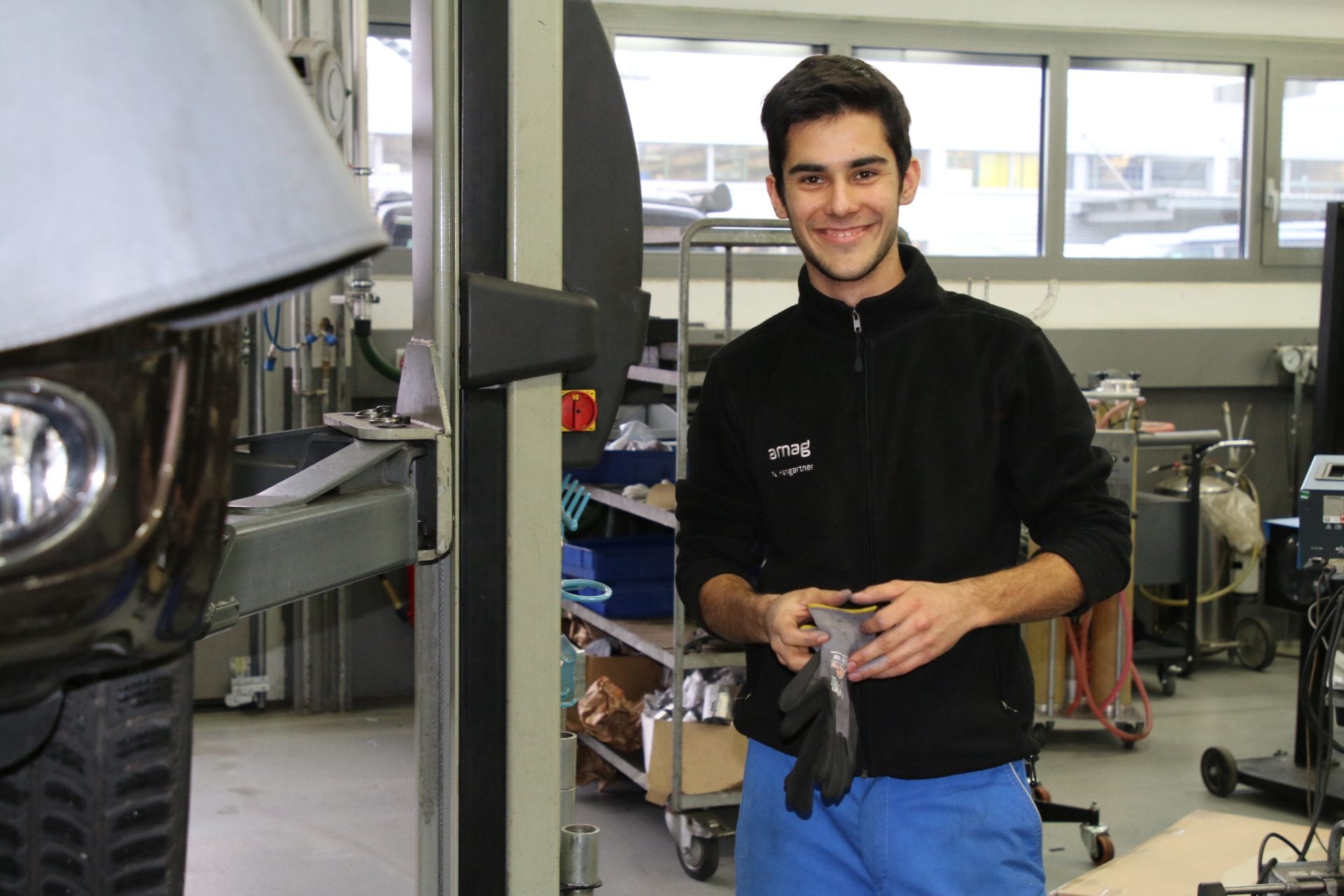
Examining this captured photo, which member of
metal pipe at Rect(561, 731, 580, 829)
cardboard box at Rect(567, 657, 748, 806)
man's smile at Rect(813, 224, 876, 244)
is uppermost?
man's smile at Rect(813, 224, 876, 244)

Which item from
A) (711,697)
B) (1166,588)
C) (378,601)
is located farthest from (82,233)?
(1166,588)

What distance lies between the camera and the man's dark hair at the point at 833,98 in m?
1.60

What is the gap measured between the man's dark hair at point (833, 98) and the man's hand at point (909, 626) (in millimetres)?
555

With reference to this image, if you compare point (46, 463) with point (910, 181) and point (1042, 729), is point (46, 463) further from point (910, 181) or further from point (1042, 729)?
point (1042, 729)

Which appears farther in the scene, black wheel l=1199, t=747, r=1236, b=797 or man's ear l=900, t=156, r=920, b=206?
black wheel l=1199, t=747, r=1236, b=797

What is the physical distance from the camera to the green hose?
14.6 ft

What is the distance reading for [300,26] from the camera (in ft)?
14.3

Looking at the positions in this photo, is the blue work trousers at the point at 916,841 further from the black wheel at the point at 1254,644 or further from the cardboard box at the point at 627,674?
the black wheel at the point at 1254,644

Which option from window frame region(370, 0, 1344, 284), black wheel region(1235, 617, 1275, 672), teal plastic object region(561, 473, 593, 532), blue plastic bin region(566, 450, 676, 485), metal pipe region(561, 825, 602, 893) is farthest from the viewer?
black wheel region(1235, 617, 1275, 672)

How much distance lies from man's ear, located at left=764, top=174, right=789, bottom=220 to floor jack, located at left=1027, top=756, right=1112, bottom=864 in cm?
209

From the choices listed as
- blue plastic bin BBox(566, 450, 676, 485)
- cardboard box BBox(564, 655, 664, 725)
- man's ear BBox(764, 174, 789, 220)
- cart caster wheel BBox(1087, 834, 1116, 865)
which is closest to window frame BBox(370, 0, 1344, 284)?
blue plastic bin BBox(566, 450, 676, 485)

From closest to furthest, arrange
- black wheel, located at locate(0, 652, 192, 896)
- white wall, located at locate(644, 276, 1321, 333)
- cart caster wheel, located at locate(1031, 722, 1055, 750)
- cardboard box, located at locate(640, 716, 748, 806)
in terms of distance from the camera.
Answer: black wheel, located at locate(0, 652, 192, 896) → cardboard box, located at locate(640, 716, 748, 806) → cart caster wheel, located at locate(1031, 722, 1055, 750) → white wall, located at locate(644, 276, 1321, 333)

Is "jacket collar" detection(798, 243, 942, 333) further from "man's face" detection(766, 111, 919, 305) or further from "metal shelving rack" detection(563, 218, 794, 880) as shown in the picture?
"metal shelving rack" detection(563, 218, 794, 880)

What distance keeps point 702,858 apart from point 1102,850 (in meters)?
1.03
